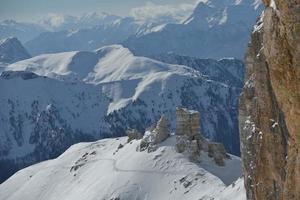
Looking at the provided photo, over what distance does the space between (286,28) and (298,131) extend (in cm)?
504

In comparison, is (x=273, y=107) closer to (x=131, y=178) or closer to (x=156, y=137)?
(x=131, y=178)

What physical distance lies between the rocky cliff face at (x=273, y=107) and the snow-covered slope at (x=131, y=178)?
46.2m

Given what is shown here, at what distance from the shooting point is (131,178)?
137 meters

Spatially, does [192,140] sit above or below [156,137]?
below

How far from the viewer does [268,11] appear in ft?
99.0

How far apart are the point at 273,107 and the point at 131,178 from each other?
3868 inches

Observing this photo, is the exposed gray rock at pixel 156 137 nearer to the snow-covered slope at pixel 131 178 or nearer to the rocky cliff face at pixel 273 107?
the snow-covered slope at pixel 131 178

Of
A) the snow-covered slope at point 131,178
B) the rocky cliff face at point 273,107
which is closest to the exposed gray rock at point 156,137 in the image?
the snow-covered slope at point 131,178

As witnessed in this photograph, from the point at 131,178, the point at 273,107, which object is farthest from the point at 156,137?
the point at 273,107

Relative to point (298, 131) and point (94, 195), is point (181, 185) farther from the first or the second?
point (298, 131)

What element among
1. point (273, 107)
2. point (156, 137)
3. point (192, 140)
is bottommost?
point (192, 140)

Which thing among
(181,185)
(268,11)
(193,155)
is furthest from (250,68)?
(193,155)

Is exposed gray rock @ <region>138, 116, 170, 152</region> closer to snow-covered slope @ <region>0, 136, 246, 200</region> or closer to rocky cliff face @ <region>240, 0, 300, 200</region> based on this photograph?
A: snow-covered slope @ <region>0, 136, 246, 200</region>

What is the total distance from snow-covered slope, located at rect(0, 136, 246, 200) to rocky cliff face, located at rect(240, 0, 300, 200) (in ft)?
151
